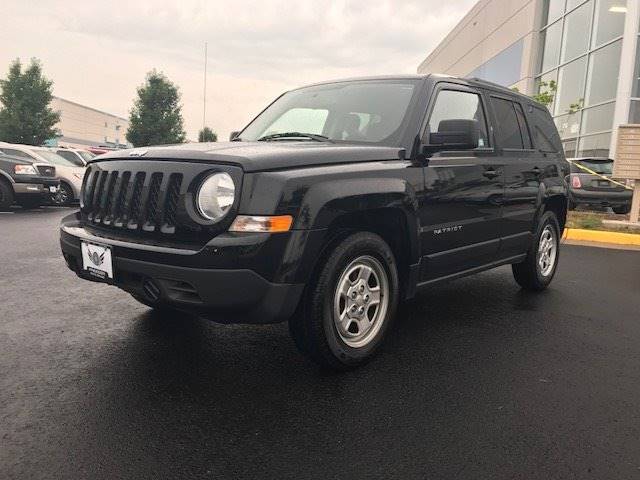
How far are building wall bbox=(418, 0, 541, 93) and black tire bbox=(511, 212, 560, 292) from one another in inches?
944

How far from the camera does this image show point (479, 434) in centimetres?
247

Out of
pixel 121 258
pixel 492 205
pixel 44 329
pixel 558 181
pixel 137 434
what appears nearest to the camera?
pixel 137 434

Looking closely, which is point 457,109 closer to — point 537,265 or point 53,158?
point 537,265

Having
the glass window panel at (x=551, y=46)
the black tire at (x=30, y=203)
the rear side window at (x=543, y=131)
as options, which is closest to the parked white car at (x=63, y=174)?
the black tire at (x=30, y=203)

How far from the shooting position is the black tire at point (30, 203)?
12242mm

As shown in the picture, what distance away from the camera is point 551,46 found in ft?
82.4

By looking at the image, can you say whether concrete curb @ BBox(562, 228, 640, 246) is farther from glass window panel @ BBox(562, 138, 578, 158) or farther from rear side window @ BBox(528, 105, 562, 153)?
glass window panel @ BBox(562, 138, 578, 158)

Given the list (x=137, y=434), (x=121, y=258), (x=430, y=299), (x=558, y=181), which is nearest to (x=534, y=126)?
(x=558, y=181)

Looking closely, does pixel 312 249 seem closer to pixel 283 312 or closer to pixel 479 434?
pixel 283 312

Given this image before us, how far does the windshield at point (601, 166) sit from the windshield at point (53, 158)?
12.5 metres

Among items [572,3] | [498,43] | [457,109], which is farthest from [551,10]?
[457,109]

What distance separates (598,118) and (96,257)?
64.4 feet

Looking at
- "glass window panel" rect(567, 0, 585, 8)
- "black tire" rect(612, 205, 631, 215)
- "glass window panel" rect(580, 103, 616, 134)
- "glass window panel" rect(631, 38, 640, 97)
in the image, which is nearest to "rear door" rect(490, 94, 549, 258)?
"black tire" rect(612, 205, 631, 215)

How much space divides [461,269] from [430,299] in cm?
106
